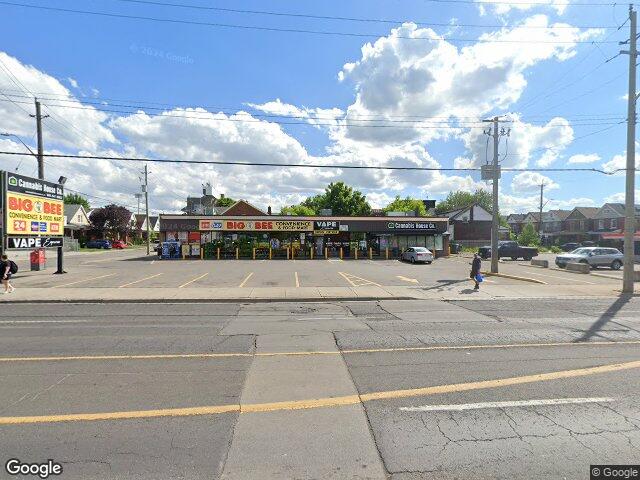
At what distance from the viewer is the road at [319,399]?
3354 millimetres

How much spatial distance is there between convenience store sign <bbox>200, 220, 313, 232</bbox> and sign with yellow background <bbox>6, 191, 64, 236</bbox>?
13345 millimetres

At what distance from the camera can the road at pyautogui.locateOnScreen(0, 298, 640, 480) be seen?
3.35m

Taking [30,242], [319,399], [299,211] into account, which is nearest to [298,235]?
[30,242]

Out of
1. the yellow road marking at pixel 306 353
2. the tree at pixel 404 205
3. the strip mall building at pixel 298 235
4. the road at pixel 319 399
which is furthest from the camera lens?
the tree at pixel 404 205

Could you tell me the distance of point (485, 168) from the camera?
72.3 feet

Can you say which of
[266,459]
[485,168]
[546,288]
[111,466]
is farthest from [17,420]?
[485,168]

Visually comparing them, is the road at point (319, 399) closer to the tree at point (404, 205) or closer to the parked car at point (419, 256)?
the parked car at point (419, 256)

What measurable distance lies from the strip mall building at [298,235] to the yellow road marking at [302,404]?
30.1m

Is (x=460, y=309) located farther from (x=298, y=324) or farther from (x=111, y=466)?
(x=111, y=466)

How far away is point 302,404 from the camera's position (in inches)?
177

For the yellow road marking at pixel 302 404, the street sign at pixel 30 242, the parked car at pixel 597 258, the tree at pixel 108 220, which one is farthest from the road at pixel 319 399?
the tree at pixel 108 220

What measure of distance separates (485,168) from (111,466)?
23.2 metres

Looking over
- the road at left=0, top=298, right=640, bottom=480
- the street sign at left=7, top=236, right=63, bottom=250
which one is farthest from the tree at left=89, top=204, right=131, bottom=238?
the road at left=0, top=298, right=640, bottom=480

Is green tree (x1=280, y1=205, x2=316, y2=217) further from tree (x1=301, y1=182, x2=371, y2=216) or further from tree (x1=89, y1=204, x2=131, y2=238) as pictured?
tree (x1=89, y1=204, x2=131, y2=238)
